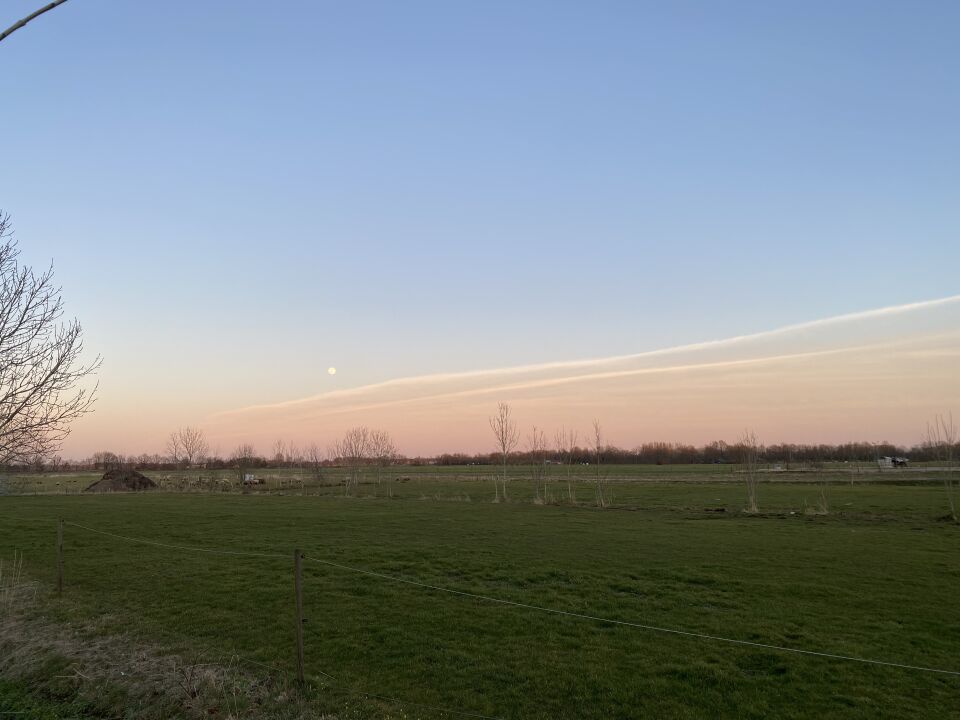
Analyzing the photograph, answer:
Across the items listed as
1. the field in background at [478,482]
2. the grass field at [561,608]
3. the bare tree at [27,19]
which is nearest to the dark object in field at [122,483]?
the field in background at [478,482]

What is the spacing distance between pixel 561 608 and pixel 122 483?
57485 mm

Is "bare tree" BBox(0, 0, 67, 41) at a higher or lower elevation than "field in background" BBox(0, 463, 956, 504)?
higher

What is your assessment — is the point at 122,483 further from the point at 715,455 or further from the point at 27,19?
the point at 715,455

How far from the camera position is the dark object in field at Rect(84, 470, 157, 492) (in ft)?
178

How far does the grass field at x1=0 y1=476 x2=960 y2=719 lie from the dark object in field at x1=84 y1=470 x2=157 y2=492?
36725 mm

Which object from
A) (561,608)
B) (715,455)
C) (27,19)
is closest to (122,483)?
(561,608)

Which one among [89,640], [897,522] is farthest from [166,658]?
[897,522]

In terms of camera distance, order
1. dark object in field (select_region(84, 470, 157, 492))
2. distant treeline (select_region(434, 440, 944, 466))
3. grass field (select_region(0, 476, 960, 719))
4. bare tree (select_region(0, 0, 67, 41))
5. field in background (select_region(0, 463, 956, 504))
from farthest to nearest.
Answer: distant treeline (select_region(434, 440, 944, 466))
dark object in field (select_region(84, 470, 157, 492))
field in background (select_region(0, 463, 956, 504))
grass field (select_region(0, 476, 960, 719))
bare tree (select_region(0, 0, 67, 41))

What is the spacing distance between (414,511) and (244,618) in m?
19.3

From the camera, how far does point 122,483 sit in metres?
56.2

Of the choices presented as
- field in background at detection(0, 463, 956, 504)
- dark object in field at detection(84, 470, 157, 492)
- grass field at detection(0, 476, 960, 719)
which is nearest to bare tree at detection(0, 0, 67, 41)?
grass field at detection(0, 476, 960, 719)

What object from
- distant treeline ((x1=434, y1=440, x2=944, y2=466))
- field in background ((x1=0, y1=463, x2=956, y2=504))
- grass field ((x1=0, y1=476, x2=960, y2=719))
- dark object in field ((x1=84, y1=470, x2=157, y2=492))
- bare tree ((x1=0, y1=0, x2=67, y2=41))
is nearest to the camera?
bare tree ((x1=0, y1=0, x2=67, y2=41))

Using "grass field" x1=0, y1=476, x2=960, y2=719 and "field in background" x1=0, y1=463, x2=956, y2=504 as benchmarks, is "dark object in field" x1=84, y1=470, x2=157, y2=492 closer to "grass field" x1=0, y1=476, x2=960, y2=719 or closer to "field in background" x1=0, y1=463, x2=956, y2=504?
"field in background" x1=0, y1=463, x2=956, y2=504

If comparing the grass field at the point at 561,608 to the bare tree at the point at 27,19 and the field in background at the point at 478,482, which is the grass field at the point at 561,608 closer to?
the bare tree at the point at 27,19
